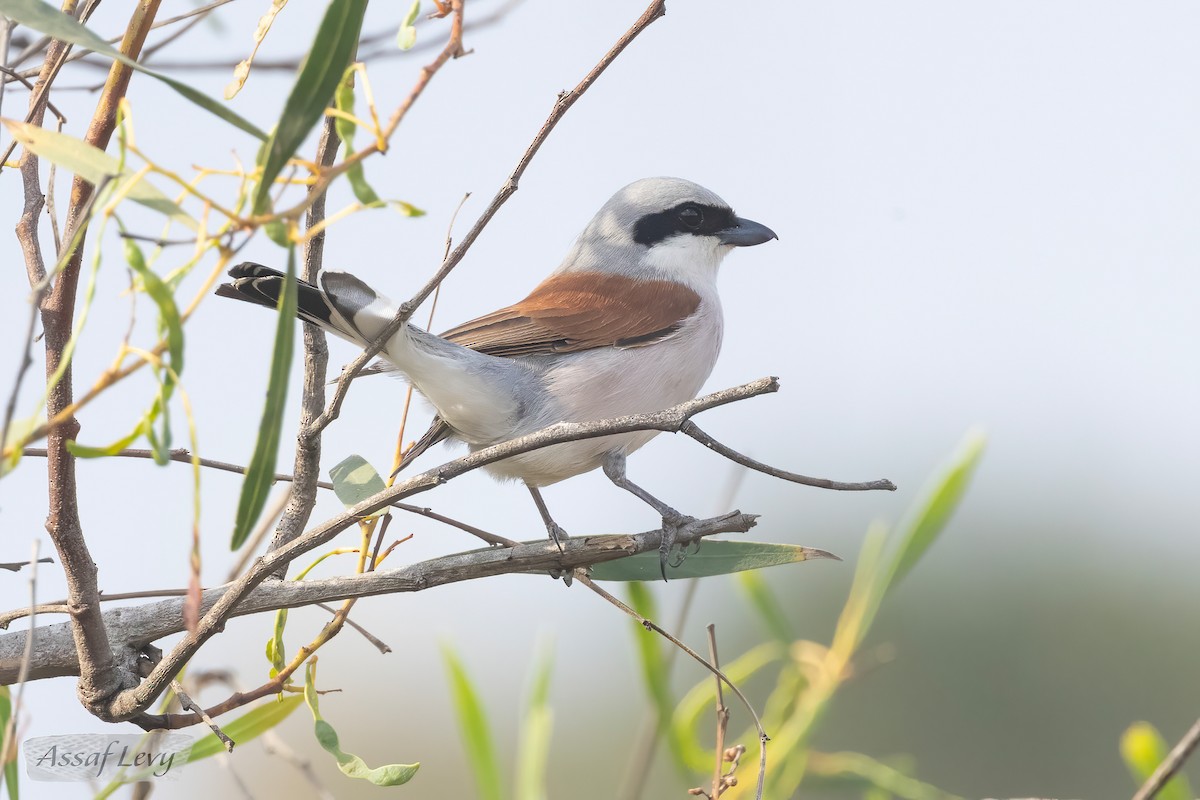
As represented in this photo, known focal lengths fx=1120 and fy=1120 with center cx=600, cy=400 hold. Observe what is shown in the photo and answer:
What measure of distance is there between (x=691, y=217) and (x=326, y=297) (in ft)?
6.23

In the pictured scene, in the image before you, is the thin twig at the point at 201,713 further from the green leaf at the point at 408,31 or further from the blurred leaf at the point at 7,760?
the green leaf at the point at 408,31

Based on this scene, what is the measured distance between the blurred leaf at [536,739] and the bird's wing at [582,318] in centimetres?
141

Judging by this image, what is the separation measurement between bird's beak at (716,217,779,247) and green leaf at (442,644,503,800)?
2362 mm

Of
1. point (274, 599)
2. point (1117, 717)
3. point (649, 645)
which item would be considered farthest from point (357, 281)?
point (1117, 717)

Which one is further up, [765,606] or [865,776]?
[765,606]

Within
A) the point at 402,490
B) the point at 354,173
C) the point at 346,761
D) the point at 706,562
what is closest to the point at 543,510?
the point at 706,562

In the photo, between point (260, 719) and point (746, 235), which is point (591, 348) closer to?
point (746, 235)

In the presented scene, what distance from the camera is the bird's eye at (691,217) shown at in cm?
352

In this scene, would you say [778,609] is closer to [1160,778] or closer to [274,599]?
[274,599]

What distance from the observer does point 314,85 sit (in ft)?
3.20

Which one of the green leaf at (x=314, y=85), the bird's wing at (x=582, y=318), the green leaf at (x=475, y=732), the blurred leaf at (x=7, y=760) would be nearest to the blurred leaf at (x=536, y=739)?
the green leaf at (x=475, y=732)

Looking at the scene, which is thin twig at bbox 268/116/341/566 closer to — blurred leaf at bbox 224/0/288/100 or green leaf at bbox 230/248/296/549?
blurred leaf at bbox 224/0/288/100

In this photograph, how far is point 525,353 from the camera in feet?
9.14

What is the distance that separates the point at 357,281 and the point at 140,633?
670 millimetres
